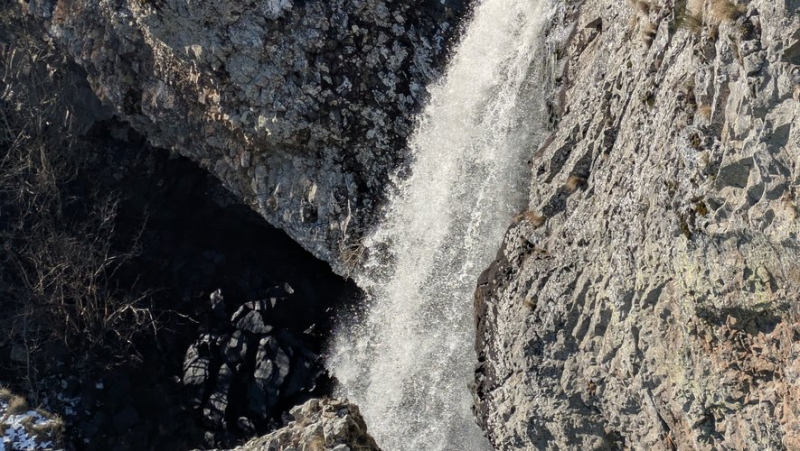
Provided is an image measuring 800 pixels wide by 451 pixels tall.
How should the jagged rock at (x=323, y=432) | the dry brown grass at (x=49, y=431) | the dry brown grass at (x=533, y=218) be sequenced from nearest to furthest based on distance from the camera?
the dry brown grass at (x=533, y=218)
the jagged rock at (x=323, y=432)
the dry brown grass at (x=49, y=431)

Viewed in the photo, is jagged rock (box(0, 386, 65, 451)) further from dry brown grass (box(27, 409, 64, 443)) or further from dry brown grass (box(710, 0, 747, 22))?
dry brown grass (box(710, 0, 747, 22))

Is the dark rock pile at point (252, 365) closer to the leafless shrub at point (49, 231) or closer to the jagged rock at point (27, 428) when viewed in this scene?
the leafless shrub at point (49, 231)

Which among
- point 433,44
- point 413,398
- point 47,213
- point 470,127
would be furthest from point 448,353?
point 47,213

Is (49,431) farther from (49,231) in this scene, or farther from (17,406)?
(49,231)

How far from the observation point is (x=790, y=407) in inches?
163

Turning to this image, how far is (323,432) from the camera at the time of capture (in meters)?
8.03

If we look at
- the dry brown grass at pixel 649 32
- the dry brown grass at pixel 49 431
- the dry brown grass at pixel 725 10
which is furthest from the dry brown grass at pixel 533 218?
the dry brown grass at pixel 49 431

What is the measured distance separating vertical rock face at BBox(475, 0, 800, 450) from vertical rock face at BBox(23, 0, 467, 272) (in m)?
3.76

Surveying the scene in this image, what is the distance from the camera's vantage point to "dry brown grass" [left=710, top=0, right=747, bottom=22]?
14.9ft

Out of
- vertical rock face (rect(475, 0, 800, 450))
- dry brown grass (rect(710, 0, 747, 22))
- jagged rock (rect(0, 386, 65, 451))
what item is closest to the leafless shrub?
jagged rock (rect(0, 386, 65, 451))

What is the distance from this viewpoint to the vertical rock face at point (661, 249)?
4180mm

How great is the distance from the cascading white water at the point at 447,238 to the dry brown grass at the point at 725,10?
381 cm

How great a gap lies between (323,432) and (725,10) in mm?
5864

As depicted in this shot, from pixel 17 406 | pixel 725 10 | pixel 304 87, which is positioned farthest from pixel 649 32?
pixel 17 406
